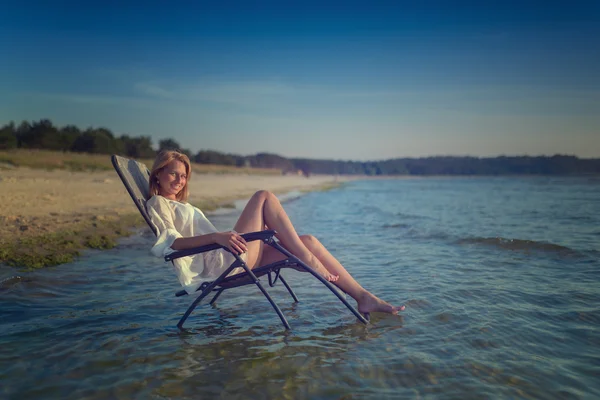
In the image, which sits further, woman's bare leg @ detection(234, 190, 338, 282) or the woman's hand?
woman's bare leg @ detection(234, 190, 338, 282)

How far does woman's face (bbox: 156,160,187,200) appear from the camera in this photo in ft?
14.0

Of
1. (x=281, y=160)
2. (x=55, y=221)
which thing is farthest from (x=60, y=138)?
(x=281, y=160)

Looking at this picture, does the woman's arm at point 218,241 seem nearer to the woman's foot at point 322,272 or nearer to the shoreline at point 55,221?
the woman's foot at point 322,272

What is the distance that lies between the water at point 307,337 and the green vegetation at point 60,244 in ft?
1.09

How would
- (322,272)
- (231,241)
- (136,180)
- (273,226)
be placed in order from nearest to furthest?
1. (231,241)
2. (322,272)
3. (273,226)
4. (136,180)

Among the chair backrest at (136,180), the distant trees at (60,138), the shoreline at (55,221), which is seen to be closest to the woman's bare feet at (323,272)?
the chair backrest at (136,180)

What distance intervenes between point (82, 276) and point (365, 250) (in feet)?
16.5

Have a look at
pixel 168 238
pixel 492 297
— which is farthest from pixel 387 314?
pixel 168 238

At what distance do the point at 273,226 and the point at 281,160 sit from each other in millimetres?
106089

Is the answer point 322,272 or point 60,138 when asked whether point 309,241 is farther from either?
point 60,138

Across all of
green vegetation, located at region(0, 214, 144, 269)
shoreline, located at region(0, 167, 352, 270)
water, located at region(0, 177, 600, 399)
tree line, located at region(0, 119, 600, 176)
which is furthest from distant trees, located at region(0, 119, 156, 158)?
water, located at region(0, 177, 600, 399)

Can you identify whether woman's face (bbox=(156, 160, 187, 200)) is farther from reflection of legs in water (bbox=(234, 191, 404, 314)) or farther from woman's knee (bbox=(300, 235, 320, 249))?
woman's knee (bbox=(300, 235, 320, 249))

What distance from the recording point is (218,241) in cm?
375

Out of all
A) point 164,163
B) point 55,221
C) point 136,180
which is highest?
point 164,163
